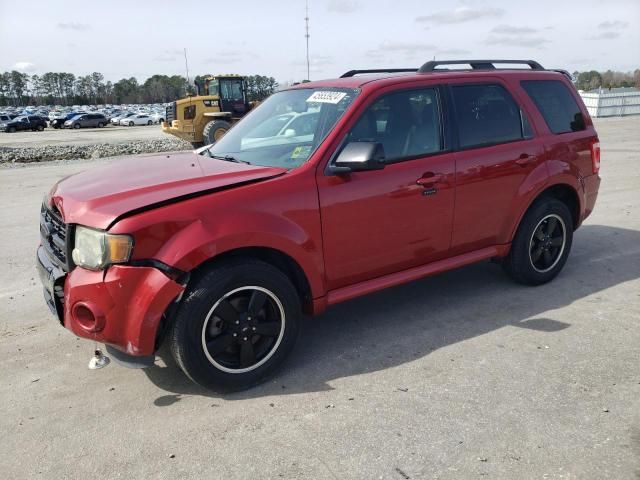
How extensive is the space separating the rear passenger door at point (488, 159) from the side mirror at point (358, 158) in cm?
96

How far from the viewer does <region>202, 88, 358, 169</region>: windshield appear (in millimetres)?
3781

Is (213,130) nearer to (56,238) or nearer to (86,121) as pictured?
(56,238)

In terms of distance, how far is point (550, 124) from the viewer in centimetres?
489

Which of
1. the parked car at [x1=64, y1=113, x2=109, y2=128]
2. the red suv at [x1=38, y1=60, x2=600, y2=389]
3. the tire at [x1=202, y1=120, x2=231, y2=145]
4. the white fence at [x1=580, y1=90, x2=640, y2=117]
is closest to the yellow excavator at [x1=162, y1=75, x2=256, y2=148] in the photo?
the tire at [x1=202, y1=120, x2=231, y2=145]

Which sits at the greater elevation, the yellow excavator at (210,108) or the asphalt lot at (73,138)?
the yellow excavator at (210,108)

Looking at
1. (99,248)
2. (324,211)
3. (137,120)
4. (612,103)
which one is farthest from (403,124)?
(137,120)

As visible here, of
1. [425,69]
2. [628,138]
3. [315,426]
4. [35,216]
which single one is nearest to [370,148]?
[425,69]

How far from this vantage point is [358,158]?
11.3ft

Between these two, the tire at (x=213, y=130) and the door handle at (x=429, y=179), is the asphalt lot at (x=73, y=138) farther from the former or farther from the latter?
the door handle at (x=429, y=179)

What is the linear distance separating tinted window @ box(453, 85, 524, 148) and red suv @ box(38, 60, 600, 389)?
0.5 inches

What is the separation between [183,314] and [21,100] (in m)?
158

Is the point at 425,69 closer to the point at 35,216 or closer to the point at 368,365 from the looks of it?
the point at 368,365

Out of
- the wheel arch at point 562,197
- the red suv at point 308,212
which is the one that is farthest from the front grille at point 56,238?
the wheel arch at point 562,197

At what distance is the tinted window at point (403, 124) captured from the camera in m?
3.82
